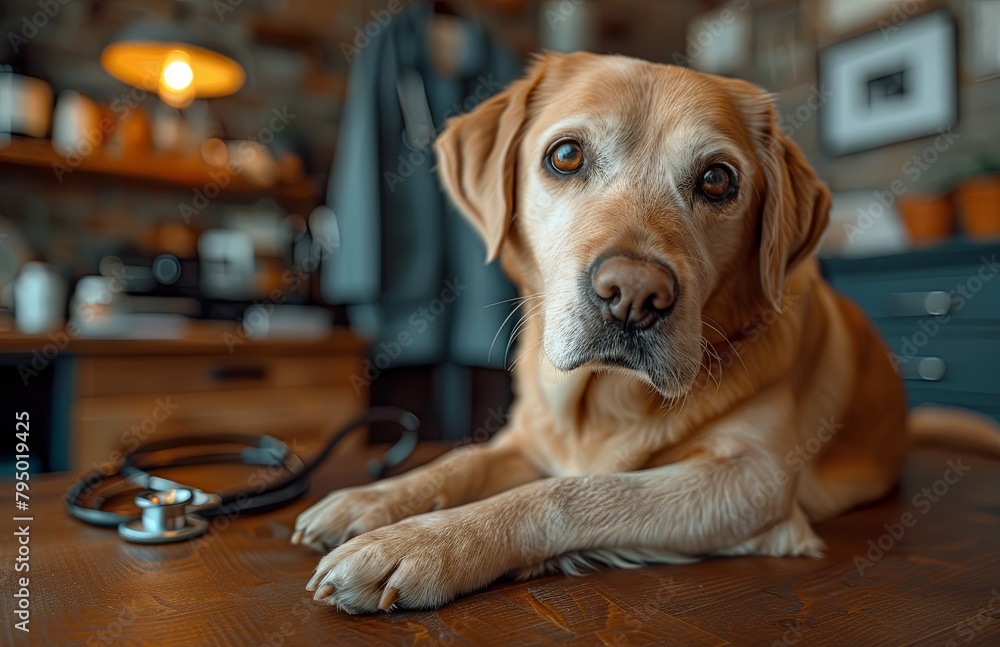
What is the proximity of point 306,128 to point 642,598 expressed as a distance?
3.54 m

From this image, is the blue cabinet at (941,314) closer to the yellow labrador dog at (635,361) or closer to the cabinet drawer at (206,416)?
the yellow labrador dog at (635,361)

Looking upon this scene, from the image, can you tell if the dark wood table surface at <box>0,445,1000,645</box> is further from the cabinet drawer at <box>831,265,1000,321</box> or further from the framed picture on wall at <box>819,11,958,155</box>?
the framed picture on wall at <box>819,11,958,155</box>

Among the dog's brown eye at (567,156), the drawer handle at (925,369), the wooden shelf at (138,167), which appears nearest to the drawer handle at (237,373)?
the wooden shelf at (138,167)

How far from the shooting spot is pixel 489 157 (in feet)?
3.22

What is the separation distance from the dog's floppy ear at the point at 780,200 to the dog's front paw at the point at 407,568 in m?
0.51

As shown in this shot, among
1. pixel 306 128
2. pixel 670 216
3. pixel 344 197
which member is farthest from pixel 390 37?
pixel 670 216

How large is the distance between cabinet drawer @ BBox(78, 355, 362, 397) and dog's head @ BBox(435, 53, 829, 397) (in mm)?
1894

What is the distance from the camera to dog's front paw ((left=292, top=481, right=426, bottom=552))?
0.75 metres

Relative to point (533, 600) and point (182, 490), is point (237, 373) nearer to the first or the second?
point (182, 490)

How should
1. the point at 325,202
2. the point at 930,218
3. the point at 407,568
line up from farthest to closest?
the point at 325,202, the point at 930,218, the point at 407,568

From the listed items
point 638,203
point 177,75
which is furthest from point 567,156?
point 177,75

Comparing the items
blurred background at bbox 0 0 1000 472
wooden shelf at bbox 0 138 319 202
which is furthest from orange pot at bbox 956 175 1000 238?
wooden shelf at bbox 0 138 319 202

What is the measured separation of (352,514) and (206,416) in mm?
1975

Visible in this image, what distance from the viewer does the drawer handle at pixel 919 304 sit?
246 centimetres
